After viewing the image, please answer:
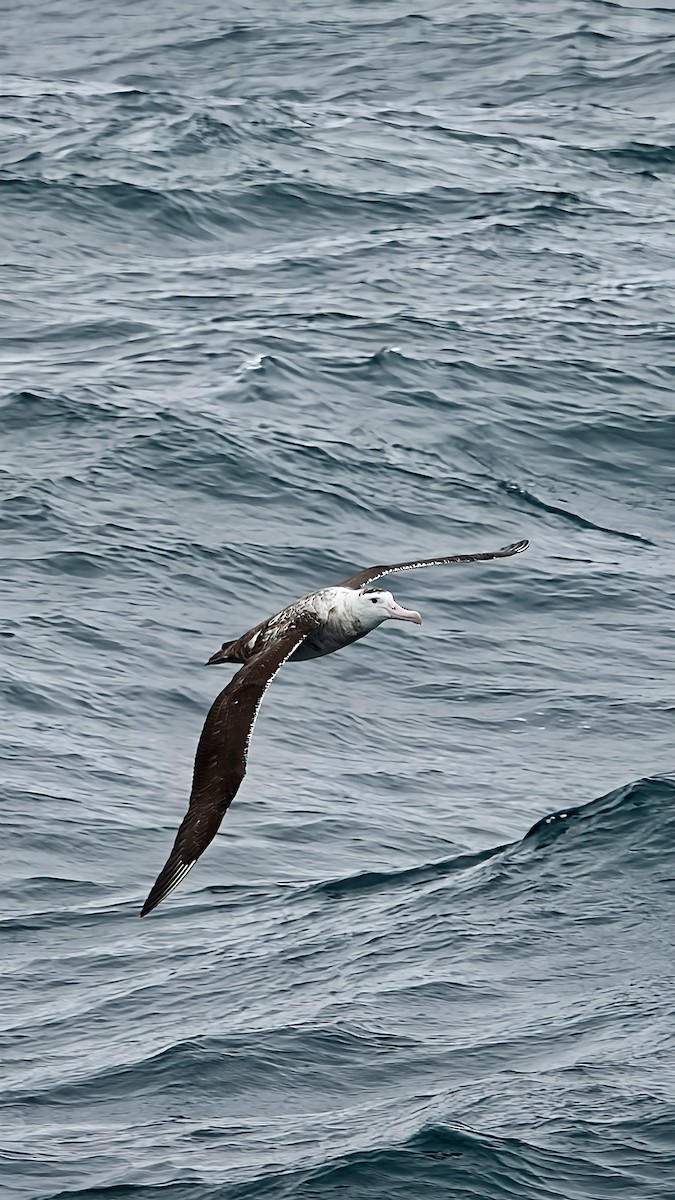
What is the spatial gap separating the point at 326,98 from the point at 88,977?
913 inches

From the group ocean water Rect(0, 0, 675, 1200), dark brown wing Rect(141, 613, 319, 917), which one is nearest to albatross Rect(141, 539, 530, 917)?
dark brown wing Rect(141, 613, 319, 917)

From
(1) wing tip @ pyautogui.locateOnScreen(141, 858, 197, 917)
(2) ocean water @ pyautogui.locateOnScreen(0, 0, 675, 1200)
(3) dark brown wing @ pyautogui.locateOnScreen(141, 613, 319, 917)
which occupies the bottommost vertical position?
(2) ocean water @ pyautogui.locateOnScreen(0, 0, 675, 1200)

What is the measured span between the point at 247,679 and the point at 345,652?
27.8 feet

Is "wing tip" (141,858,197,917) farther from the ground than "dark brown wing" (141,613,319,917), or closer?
closer

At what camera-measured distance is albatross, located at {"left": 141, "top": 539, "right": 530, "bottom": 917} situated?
9.46 meters

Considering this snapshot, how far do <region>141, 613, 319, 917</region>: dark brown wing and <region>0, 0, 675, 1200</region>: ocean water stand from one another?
2918mm

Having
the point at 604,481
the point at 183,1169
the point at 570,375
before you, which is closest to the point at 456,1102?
the point at 183,1169

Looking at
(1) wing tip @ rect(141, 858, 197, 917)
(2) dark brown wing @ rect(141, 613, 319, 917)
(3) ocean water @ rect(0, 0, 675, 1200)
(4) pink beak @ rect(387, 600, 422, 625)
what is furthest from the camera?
(3) ocean water @ rect(0, 0, 675, 1200)

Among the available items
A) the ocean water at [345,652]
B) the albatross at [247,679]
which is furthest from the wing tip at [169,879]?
the ocean water at [345,652]

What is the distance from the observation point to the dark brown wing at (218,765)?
30.8 ft

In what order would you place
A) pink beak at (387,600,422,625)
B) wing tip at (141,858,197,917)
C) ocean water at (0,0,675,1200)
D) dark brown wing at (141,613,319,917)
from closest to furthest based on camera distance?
1. wing tip at (141,858,197,917)
2. dark brown wing at (141,613,319,917)
3. pink beak at (387,600,422,625)
4. ocean water at (0,0,675,1200)

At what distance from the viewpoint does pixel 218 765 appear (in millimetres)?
9750

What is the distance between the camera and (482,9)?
134ft

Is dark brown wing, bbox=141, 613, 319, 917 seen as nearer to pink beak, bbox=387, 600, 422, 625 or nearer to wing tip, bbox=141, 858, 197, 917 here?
wing tip, bbox=141, 858, 197, 917
